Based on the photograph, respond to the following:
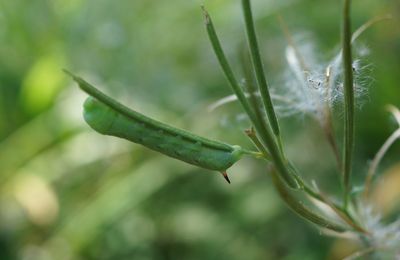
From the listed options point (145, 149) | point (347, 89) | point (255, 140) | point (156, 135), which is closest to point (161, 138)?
point (156, 135)

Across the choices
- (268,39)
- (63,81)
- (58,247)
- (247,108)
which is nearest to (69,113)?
(63,81)

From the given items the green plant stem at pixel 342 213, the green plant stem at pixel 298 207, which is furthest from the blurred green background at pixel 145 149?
the green plant stem at pixel 298 207

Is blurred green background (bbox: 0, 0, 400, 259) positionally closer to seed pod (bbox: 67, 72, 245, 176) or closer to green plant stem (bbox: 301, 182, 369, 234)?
green plant stem (bbox: 301, 182, 369, 234)

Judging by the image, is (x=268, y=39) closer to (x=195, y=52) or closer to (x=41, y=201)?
(x=195, y=52)

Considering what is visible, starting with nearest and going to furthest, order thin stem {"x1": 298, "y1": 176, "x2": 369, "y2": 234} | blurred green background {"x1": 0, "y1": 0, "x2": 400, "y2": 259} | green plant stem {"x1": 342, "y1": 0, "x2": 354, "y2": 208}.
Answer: green plant stem {"x1": 342, "y1": 0, "x2": 354, "y2": 208}
thin stem {"x1": 298, "y1": 176, "x2": 369, "y2": 234}
blurred green background {"x1": 0, "y1": 0, "x2": 400, "y2": 259}

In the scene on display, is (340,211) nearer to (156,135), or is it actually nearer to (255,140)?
(255,140)

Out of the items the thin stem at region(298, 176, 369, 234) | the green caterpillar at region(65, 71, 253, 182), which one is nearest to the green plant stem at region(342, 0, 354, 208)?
the thin stem at region(298, 176, 369, 234)
